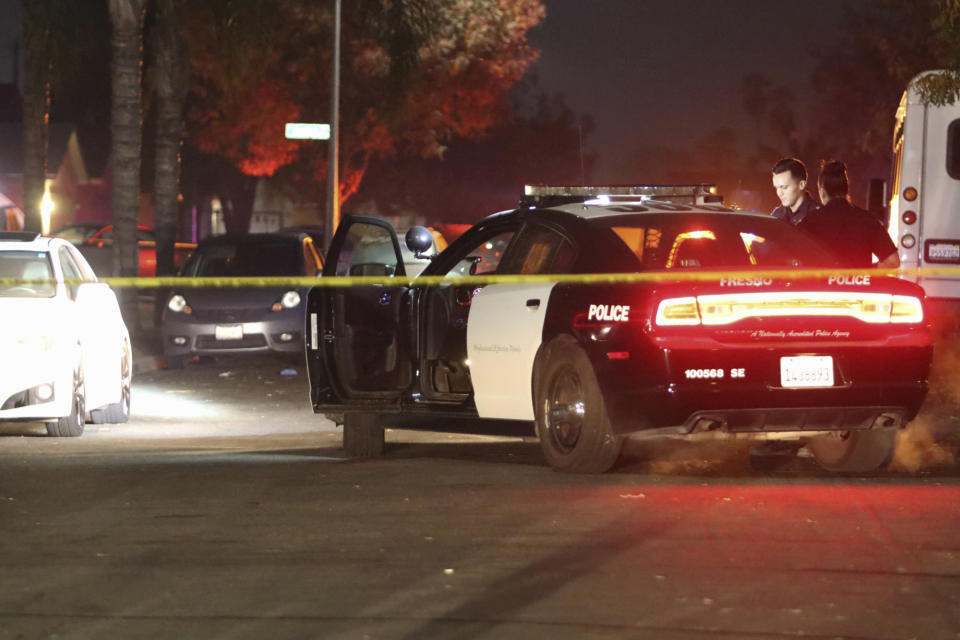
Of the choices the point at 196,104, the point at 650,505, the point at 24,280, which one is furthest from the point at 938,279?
the point at 196,104

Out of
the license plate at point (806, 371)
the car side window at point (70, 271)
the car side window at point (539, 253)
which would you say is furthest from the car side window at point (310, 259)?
the license plate at point (806, 371)

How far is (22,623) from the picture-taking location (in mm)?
5906

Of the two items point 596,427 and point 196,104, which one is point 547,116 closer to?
point 196,104

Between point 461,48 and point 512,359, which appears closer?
point 512,359

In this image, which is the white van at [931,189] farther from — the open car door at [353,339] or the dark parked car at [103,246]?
the dark parked car at [103,246]

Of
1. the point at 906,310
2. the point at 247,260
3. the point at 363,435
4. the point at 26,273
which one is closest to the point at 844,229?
the point at 906,310

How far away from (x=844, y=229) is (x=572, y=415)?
2695 mm

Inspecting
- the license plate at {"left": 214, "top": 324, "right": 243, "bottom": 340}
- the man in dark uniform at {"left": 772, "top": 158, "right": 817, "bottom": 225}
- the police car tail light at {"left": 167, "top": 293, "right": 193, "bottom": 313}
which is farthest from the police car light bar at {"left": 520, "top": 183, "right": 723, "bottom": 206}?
the police car tail light at {"left": 167, "top": 293, "right": 193, "bottom": 313}

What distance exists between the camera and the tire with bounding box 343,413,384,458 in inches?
422

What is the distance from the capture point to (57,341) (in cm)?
1252

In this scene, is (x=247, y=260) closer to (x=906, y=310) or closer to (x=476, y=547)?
(x=906, y=310)

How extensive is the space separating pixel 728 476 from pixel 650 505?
1.31 m

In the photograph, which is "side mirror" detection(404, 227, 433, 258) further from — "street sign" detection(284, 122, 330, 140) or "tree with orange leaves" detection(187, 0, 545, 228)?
"tree with orange leaves" detection(187, 0, 545, 228)

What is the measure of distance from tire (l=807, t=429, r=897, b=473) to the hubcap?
149cm
